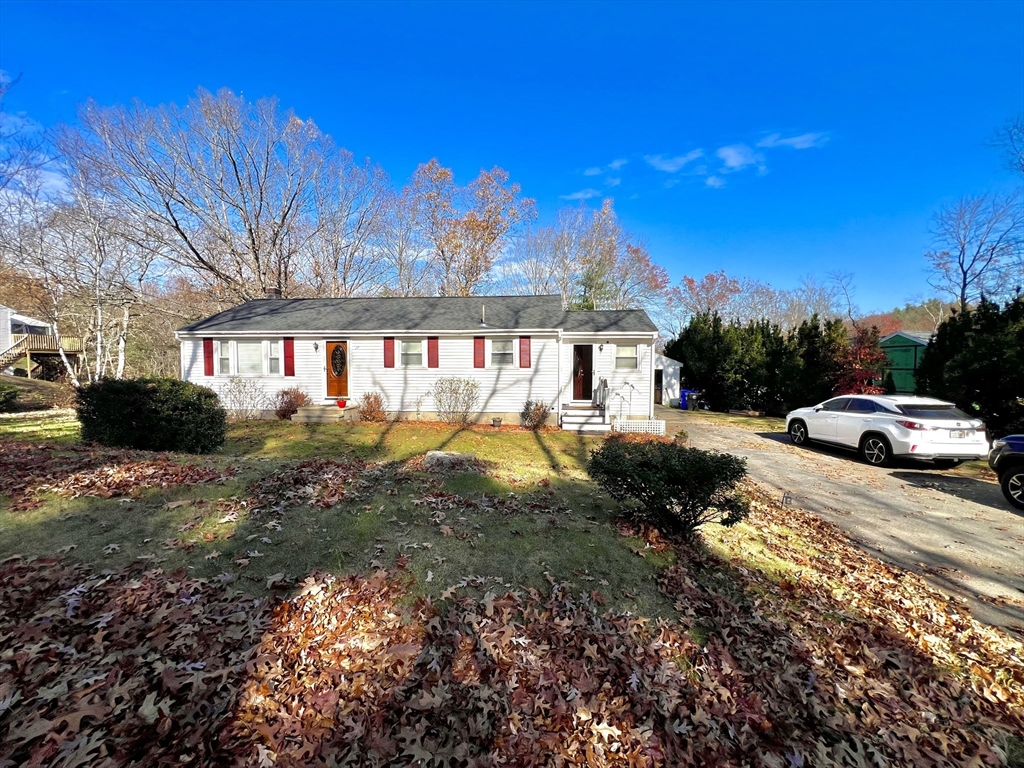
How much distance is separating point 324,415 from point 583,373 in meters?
8.96

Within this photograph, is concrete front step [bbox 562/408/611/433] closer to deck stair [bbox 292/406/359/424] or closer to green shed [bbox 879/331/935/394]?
deck stair [bbox 292/406/359/424]

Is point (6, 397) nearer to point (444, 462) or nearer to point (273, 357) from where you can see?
point (273, 357)

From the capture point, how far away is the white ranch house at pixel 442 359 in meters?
14.6

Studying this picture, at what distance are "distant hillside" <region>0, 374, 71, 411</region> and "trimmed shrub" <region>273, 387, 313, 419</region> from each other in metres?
8.05

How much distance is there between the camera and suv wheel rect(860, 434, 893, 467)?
9.77 m

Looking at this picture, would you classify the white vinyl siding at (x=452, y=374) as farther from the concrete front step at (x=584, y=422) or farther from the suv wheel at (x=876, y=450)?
the suv wheel at (x=876, y=450)

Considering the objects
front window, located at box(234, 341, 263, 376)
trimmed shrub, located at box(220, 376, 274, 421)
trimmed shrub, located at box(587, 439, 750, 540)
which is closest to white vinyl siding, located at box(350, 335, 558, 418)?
trimmed shrub, located at box(220, 376, 274, 421)

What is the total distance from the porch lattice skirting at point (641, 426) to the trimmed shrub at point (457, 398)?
4626mm

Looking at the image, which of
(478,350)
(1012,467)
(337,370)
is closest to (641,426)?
(478,350)

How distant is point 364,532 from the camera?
4402 mm

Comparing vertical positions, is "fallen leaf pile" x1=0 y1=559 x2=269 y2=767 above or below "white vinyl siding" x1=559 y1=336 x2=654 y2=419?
below

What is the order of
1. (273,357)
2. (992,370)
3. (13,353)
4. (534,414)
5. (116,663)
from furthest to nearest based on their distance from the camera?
(13,353) < (273,357) < (534,414) < (992,370) < (116,663)

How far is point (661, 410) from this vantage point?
20.6m

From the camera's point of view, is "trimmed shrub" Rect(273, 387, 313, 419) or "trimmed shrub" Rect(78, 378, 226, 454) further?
"trimmed shrub" Rect(273, 387, 313, 419)
